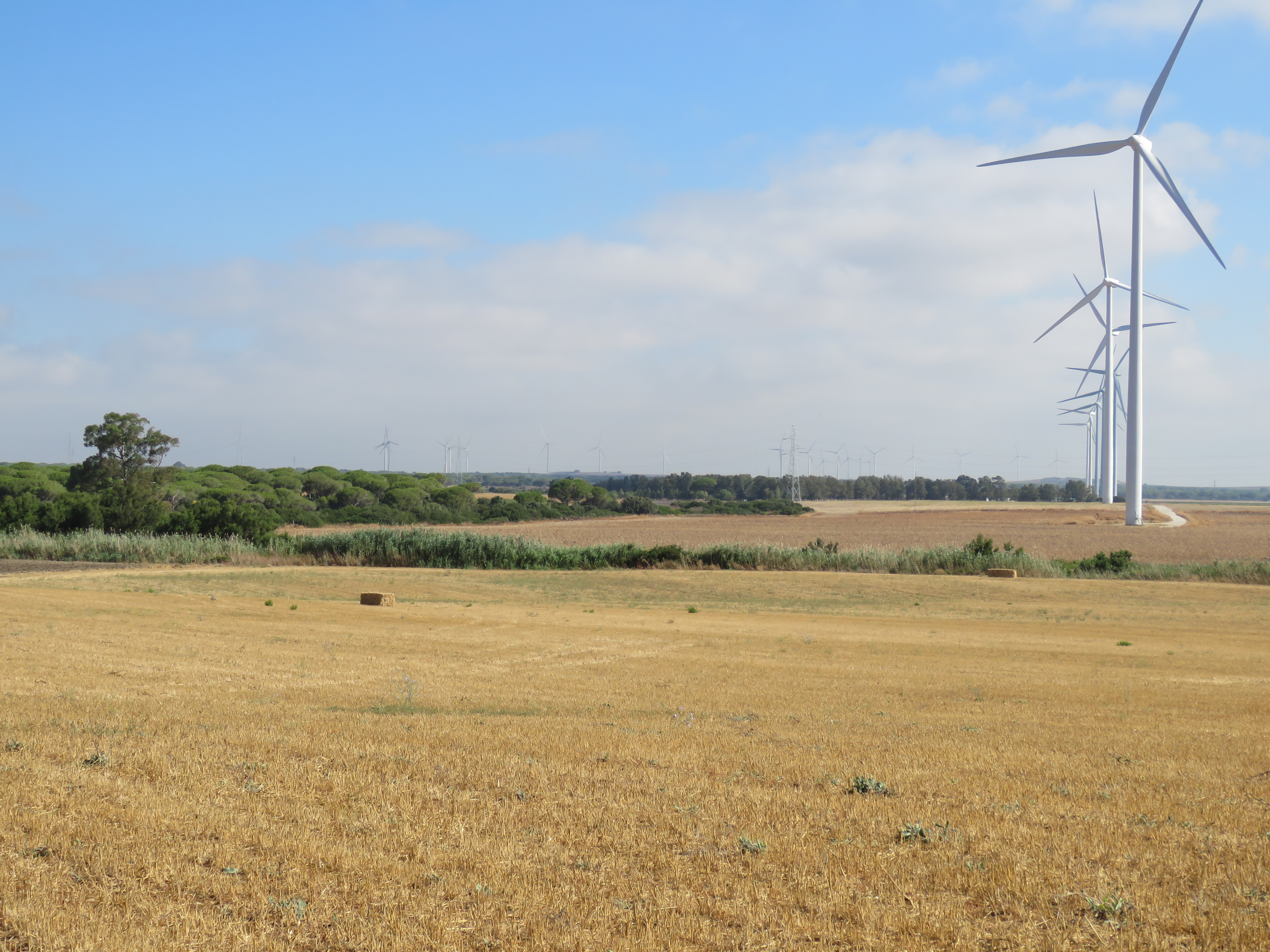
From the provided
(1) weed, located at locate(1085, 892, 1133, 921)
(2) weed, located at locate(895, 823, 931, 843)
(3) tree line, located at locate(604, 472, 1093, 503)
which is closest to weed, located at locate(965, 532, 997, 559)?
(2) weed, located at locate(895, 823, 931, 843)

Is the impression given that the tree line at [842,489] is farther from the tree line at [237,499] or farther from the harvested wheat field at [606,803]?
the harvested wheat field at [606,803]

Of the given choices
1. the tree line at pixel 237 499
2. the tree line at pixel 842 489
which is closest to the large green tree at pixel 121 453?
the tree line at pixel 237 499

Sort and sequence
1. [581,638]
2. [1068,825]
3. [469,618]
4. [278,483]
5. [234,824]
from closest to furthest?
1. [234,824]
2. [1068,825]
3. [581,638]
4. [469,618]
5. [278,483]

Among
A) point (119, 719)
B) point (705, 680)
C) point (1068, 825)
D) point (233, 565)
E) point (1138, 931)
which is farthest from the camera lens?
point (233, 565)

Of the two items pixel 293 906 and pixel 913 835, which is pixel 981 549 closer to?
pixel 913 835

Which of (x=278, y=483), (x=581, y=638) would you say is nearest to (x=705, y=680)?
(x=581, y=638)

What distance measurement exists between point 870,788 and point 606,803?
2188 mm

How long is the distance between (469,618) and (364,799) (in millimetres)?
18326

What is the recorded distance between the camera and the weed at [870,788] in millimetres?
7848

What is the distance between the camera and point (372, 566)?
44.6m

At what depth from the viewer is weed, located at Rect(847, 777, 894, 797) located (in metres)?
7.85

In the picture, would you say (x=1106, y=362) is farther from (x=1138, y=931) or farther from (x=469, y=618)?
(x=1138, y=931)

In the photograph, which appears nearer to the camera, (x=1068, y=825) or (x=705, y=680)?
(x=1068, y=825)

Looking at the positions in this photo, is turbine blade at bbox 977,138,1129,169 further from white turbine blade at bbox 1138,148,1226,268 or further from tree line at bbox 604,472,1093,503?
tree line at bbox 604,472,1093,503
